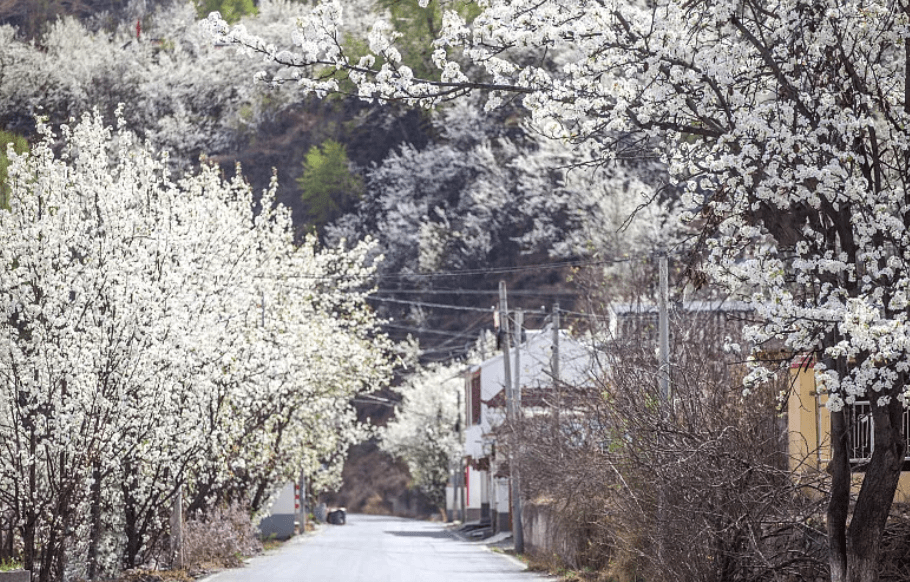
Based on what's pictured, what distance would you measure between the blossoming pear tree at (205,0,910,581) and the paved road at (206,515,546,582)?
44.3 ft

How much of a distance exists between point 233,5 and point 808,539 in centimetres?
Answer: 9665

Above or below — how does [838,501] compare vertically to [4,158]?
below

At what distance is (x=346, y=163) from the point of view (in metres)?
102

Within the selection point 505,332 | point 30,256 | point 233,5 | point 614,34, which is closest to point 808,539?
point 614,34

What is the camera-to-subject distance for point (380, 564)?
2870 cm

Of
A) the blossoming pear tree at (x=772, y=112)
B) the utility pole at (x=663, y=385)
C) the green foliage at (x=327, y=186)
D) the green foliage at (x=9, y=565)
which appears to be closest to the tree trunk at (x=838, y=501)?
the blossoming pear tree at (x=772, y=112)

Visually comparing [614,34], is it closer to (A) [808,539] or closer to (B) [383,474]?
(A) [808,539]

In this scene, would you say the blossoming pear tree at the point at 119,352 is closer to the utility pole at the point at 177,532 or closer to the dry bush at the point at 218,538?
the utility pole at the point at 177,532

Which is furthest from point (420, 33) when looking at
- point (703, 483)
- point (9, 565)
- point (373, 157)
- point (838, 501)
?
point (838, 501)

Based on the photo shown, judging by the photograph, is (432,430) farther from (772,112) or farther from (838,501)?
(772,112)

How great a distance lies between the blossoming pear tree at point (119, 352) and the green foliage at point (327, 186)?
223 ft

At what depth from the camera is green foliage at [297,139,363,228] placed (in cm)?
10000

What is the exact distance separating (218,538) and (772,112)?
20.4 meters

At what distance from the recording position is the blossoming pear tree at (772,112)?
33.5 feet
